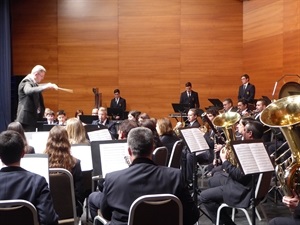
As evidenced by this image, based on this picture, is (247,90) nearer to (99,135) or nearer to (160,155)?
(99,135)

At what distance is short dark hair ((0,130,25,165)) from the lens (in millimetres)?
3004

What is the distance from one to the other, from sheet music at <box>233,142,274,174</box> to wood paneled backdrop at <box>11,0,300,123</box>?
35.8 feet

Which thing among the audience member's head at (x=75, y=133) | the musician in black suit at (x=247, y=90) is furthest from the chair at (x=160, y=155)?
the musician in black suit at (x=247, y=90)

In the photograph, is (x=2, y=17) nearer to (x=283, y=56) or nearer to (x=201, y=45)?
(x=201, y=45)

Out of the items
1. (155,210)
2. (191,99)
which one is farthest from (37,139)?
(191,99)

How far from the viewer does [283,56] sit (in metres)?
12.9

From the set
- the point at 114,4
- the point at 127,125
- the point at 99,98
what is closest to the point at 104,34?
the point at 114,4

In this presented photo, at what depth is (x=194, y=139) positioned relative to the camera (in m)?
6.10

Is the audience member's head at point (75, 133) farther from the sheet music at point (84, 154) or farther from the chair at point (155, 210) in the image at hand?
the chair at point (155, 210)

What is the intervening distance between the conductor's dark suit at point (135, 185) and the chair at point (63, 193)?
877 mm

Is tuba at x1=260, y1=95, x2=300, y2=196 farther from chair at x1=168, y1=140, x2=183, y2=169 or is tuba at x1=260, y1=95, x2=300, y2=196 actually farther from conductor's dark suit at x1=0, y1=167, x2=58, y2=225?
chair at x1=168, y1=140, x2=183, y2=169

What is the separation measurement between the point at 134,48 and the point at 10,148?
41.5ft

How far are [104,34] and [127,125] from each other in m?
10.2

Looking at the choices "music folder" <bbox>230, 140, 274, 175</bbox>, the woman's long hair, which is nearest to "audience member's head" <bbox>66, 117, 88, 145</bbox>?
the woman's long hair
